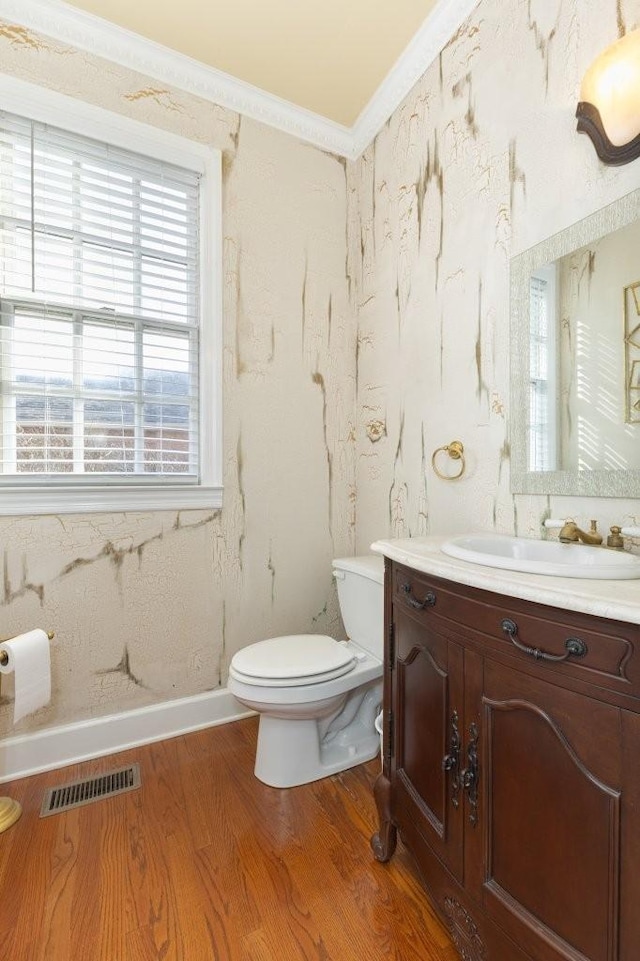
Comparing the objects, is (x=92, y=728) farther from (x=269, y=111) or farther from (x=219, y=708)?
(x=269, y=111)

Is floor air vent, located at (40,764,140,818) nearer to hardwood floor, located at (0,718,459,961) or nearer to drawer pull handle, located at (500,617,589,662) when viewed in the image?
hardwood floor, located at (0,718,459,961)

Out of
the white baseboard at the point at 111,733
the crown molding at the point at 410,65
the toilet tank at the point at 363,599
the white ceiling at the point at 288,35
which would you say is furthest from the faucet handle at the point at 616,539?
the white ceiling at the point at 288,35

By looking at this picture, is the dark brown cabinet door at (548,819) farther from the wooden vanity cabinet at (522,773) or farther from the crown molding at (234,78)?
the crown molding at (234,78)

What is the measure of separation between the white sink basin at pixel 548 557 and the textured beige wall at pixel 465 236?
0.44ft

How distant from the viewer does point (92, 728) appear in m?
1.89

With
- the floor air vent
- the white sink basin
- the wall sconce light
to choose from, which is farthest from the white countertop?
the floor air vent

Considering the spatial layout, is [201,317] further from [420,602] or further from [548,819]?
[548,819]

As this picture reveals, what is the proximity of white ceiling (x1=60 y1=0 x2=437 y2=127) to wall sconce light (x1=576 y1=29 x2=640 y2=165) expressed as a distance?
0.96m

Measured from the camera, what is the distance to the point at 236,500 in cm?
217

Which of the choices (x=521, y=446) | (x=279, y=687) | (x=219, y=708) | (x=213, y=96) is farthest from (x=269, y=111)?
(x=219, y=708)

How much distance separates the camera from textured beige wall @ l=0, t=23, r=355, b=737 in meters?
1.85

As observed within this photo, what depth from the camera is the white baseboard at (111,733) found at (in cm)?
177

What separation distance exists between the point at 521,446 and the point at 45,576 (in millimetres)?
1782

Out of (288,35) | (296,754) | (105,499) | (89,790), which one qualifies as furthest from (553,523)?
(288,35)
